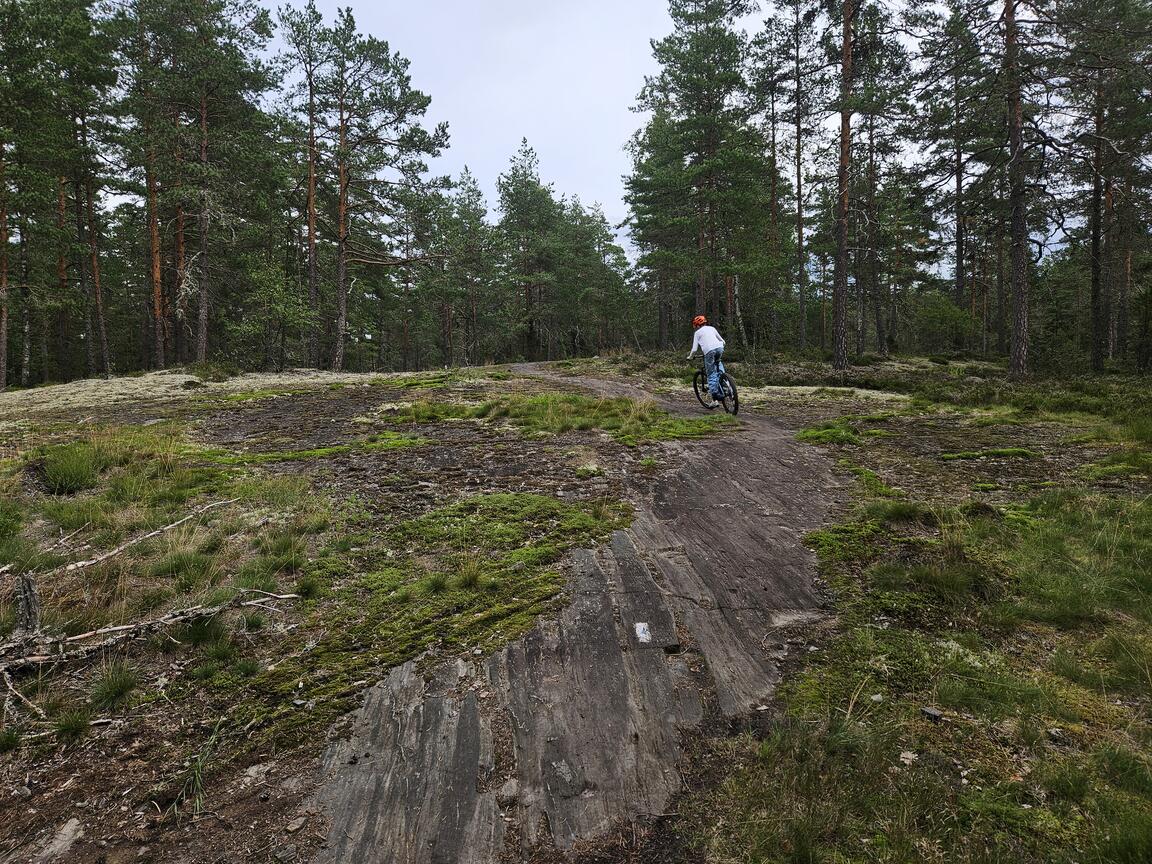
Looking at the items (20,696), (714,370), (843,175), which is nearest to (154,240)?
(714,370)

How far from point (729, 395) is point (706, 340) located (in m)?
1.29

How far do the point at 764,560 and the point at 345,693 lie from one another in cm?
362

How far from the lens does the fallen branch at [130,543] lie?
12.4 ft

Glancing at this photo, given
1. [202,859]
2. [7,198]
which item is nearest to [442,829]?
[202,859]

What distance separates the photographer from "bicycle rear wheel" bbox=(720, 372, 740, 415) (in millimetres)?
10466

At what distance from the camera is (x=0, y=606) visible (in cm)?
339

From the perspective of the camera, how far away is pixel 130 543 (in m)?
4.08

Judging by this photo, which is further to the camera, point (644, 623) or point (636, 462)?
point (636, 462)

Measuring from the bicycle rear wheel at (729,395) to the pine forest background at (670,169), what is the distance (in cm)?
927

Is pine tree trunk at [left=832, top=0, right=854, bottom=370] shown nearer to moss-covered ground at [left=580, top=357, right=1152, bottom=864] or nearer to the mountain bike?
the mountain bike

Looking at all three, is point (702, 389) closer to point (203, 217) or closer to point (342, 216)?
Answer: point (342, 216)

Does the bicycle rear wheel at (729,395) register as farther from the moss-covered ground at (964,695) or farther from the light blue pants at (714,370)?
the moss-covered ground at (964,695)

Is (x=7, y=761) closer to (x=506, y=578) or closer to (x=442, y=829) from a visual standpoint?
(x=442, y=829)

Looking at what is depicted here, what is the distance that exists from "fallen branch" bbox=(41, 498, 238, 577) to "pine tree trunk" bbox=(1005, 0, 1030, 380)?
19.3 metres
